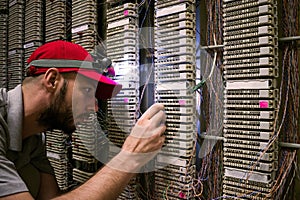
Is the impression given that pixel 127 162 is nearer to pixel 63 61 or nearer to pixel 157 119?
pixel 157 119

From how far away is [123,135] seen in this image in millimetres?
1691

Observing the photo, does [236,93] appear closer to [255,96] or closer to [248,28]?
[255,96]

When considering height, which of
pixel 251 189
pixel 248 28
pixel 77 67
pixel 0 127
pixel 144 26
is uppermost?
pixel 144 26

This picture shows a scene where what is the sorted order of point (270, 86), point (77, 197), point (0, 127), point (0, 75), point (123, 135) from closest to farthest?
point (77, 197)
point (0, 127)
point (270, 86)
point (123, 135)
point (0, 75)

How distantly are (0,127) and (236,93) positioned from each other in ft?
3.10

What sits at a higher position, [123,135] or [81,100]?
[81,100]

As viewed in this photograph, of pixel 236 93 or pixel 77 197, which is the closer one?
pixel 77 197

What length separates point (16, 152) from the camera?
1227mm

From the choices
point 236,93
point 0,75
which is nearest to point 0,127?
point 236,93

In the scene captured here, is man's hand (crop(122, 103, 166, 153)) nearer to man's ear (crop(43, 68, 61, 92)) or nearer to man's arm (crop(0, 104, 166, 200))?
man's arm (crop(0, 104, 166, 200))

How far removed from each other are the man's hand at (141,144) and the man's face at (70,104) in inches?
9.6

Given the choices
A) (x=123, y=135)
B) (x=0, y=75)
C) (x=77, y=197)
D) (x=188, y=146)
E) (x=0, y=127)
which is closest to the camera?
(x=77, y=197)

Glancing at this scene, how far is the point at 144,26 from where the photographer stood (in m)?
1.73

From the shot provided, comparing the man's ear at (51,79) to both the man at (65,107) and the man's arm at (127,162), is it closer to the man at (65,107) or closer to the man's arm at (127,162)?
the man at (65,107)
